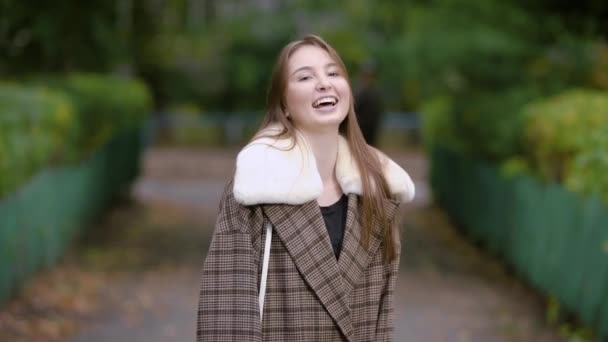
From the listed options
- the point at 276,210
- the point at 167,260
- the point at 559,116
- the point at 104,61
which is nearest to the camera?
the point at 276,210

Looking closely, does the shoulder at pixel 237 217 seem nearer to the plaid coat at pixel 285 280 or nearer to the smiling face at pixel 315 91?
the plaid coat at pixel 285 280

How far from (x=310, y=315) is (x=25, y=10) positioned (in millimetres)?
7074

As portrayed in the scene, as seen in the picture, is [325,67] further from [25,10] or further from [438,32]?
[438,32]

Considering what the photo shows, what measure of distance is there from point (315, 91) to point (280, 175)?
0.29 meters

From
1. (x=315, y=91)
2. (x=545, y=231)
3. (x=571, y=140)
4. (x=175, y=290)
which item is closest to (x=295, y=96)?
(x=315, y=91)

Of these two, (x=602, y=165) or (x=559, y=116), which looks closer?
(x=602, y=165)

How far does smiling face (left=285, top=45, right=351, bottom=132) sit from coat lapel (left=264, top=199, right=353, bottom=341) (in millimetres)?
264

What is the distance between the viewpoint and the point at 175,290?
8.62 meters

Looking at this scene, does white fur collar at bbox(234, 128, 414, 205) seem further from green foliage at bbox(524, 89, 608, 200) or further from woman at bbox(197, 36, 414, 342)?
green foliage at bbox(524, 89, 608, 200)

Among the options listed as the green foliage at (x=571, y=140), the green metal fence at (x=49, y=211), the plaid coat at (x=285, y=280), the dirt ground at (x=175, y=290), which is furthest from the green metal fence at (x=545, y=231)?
the green metal fence at (x=49, y=211)

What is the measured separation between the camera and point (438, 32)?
1068 cm

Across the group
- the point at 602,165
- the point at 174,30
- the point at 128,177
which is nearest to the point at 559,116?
the point at 602,165

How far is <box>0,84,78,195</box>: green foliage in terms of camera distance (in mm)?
7387

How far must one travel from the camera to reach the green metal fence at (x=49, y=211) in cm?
723
